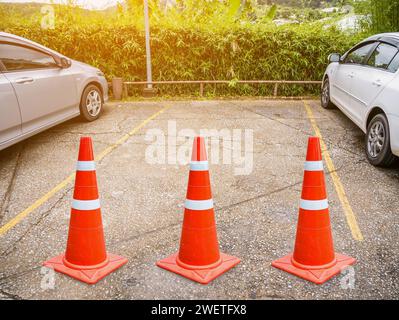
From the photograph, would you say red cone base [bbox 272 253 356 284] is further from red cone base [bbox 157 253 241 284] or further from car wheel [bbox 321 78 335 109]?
car wheel [bbox 321 78 335 109]

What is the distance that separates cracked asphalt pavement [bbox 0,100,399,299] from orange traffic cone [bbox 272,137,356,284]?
99 mm

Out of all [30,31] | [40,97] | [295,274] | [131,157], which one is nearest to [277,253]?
[295,274]

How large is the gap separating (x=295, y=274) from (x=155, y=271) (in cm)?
104

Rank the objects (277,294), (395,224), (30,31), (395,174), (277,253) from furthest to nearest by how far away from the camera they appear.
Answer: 1. (30,31)
2. (395,174)
3. (395,224)
4. (277,253)
5. (277,294)

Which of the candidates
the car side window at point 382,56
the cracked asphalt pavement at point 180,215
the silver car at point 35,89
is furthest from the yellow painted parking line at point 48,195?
the car side window at point 382,56

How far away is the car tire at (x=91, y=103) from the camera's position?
7.37 meters

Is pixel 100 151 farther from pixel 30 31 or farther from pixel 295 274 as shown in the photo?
pixel 30 31

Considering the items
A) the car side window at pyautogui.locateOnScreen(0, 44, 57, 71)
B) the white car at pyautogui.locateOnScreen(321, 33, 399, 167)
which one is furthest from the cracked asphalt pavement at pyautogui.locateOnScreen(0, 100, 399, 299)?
the car side window at pyautogui.locateOnScreen(0, 44, 57, 71)

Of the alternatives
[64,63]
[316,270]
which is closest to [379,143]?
[316,270]

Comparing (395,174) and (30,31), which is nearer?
(395,174)

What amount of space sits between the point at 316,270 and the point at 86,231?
1.73 meters

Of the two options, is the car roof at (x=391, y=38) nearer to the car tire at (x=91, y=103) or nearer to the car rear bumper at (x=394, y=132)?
the car rear bumper at (x=394, y=132)

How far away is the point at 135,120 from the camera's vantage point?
7949 millimetres

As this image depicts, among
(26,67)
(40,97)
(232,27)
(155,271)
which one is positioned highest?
(232,27)
